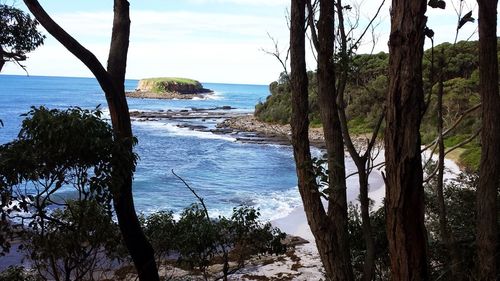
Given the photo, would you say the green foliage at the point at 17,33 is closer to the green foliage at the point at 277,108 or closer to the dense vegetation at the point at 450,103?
the dense vegetation at the point at 450,103

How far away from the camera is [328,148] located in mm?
3895

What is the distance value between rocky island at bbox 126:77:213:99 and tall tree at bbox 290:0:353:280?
308ft

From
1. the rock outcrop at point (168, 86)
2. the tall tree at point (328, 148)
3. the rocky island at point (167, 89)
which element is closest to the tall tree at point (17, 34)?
the tall tree at point (328, 148)

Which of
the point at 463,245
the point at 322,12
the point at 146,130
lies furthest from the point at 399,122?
the point at 146,130

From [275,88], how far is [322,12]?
45532mm

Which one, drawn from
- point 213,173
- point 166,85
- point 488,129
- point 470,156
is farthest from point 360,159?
point 166,85

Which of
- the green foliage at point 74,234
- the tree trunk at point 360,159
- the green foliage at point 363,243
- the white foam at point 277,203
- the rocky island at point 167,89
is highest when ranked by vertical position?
the rocky island at point 167,89

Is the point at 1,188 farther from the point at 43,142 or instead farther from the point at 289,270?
the point at 289,270

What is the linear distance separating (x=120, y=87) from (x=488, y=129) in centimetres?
391

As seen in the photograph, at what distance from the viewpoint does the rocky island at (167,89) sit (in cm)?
9962

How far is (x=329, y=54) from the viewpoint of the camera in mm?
3770

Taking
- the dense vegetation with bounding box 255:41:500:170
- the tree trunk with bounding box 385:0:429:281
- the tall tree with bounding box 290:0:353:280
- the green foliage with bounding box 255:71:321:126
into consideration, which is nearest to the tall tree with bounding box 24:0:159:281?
the tall tree with bounding box 290:0:353:280

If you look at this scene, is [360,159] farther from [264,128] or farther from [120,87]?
[264,128]

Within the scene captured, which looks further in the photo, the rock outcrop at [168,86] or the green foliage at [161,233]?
the rock outcrop at [168,86]
